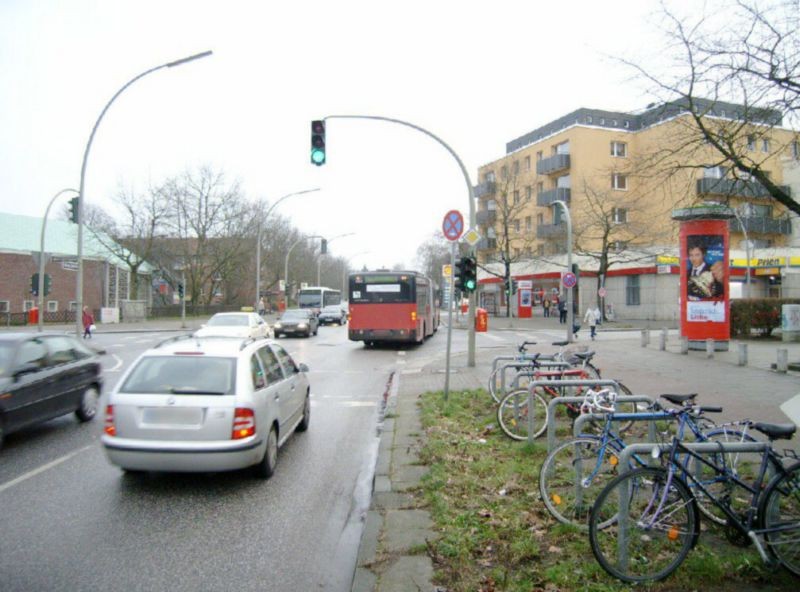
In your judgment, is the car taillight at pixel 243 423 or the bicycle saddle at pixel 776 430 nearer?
the bicycle saddle at pixel 776 430

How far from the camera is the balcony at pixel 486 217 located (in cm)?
6112

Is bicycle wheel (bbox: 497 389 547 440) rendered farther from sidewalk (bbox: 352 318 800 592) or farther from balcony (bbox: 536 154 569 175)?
balcony (bbox: 536 154 569 175)

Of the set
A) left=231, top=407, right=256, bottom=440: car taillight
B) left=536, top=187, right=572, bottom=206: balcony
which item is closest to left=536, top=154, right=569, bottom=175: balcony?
left=536, top=187, right=572, bottom=206: balcony

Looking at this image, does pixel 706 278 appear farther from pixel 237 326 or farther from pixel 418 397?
pixel 237 326

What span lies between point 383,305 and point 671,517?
19618mm

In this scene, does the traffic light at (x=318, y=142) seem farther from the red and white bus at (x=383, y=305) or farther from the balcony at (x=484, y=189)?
the balcony at (x=484, y=189)

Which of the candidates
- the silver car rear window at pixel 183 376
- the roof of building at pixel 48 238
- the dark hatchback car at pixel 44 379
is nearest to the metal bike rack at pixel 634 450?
the silver car rear window at pixel 183 376

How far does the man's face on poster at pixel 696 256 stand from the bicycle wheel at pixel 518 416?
13957mm

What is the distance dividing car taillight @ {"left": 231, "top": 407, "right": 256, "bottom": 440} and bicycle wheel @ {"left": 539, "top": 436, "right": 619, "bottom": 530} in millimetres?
2738

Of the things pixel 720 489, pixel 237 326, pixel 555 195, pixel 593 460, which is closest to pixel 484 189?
pixel 555 195

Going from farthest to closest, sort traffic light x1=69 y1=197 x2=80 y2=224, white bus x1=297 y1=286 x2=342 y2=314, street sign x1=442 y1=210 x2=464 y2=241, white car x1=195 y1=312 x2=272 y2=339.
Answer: white bus x1=297 y1=286 x2=342 y2=314 < traffic light x1=69 y1=197 x2=80 y2=224 < white car x1=195 y1=312 x2=272 y2=339 < street sign x1=442 y1=210 x2=464 y2=241

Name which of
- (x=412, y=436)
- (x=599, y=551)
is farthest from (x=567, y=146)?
(x=599, y=551)

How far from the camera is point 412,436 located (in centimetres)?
798

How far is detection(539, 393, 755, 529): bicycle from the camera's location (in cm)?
458
